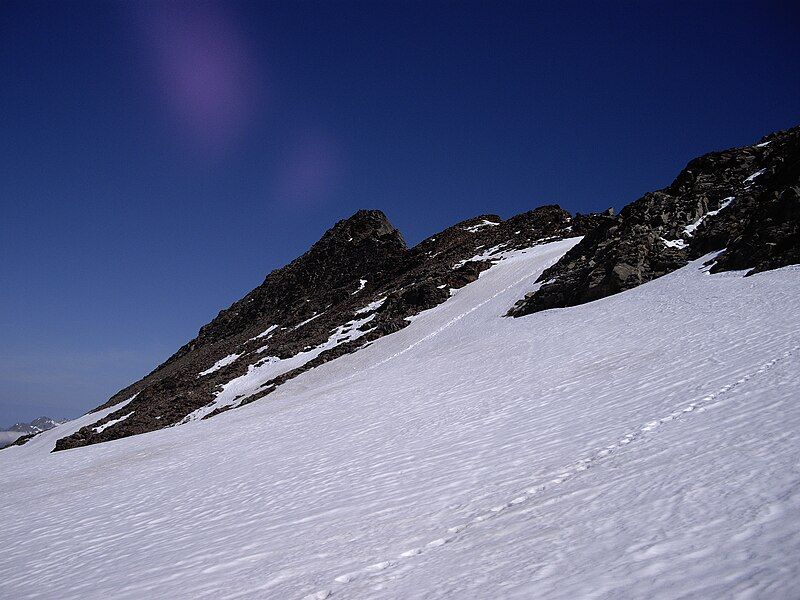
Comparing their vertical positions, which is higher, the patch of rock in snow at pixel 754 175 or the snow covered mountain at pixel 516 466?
the patch of rock in snow at pixel 754 175

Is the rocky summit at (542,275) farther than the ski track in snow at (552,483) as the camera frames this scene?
Yes

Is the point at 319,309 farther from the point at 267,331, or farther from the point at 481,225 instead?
the point at 481,225

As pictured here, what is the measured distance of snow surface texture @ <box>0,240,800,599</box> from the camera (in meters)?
3.30

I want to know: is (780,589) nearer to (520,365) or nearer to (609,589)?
(609,589)

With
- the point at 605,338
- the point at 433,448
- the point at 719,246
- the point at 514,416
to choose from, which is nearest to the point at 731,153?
the point at 719,246

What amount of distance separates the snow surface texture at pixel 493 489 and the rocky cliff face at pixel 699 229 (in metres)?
4.60

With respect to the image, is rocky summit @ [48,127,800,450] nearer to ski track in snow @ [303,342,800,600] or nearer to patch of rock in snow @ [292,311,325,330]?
patch of rock in snow @ [292,311,325,330]

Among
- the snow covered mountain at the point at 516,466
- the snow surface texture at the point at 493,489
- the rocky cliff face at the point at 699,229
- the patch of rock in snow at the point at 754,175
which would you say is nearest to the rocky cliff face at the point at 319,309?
the snow covered mountain at the point at 516,466

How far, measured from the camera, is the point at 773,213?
2045 centimetres

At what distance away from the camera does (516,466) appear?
6.31m

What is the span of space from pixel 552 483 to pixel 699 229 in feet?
86.4

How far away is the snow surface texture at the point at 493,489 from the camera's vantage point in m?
3.30

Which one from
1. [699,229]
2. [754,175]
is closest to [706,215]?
[699,229]

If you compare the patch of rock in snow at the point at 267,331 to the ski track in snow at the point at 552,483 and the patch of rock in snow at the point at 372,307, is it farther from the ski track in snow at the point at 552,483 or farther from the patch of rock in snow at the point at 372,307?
the ski track in snow at the point at 552,483
